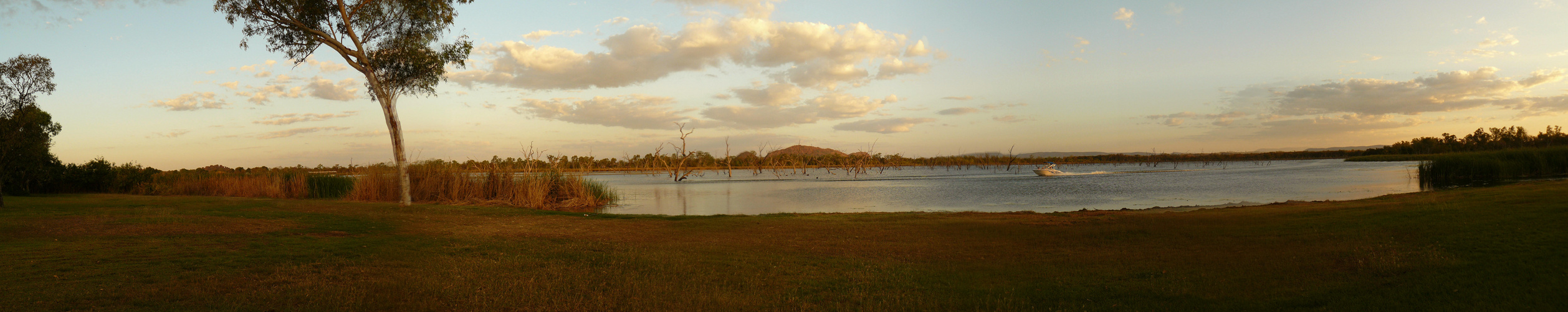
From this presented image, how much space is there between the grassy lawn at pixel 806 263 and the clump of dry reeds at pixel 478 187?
31.8 feet

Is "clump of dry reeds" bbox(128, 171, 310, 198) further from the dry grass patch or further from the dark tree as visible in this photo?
the dry grass patch

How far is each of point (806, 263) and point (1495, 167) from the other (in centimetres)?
4469

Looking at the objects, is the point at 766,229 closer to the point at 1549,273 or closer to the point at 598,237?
the point at 598,237

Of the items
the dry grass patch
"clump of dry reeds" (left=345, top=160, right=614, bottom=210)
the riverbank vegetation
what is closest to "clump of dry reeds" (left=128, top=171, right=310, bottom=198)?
the riverbank vegetation

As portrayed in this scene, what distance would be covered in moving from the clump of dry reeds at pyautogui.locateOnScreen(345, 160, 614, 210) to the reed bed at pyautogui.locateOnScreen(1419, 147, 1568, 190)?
140 ft

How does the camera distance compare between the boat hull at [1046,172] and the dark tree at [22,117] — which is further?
the boat hull at [1046,172]

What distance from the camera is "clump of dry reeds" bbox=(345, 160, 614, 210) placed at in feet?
79.0

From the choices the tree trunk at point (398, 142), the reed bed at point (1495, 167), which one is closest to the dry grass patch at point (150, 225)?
the tree trunk at point (398, 142)

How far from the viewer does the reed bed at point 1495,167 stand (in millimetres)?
35562

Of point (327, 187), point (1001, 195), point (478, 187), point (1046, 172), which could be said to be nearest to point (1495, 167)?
point (1001, 195)

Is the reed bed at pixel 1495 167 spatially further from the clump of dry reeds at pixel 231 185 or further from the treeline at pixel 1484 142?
the clump of dry reeds at pixel 231 185

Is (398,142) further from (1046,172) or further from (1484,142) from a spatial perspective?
(1484,142)

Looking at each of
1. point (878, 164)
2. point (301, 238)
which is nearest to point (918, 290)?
point (301, 238)

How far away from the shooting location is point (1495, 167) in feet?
115
